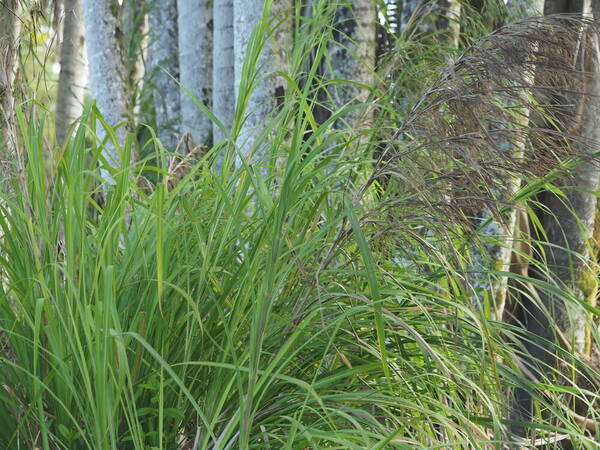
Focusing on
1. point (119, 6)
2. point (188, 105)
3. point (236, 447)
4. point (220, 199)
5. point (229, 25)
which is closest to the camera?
point (236, 447)

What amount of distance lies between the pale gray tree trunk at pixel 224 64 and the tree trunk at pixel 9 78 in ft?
8.90

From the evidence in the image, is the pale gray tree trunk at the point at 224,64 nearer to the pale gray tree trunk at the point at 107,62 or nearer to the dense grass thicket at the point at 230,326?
the pale gray tree trunk at the point at 107,62

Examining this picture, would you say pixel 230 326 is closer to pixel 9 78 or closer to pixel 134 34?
pixel 9 78

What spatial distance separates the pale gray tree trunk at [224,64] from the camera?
4.57 meters

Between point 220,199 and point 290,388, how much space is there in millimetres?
455

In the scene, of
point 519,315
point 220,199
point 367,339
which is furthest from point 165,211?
point 519,315

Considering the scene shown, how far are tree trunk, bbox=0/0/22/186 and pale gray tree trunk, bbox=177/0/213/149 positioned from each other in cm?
360

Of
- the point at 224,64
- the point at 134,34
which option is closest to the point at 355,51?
the point at 224,64

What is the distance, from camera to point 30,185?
1.72 metres

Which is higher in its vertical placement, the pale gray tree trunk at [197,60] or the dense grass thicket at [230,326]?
the pale gray tree trunk at [197,60]

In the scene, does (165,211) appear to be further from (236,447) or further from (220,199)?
(236,447)

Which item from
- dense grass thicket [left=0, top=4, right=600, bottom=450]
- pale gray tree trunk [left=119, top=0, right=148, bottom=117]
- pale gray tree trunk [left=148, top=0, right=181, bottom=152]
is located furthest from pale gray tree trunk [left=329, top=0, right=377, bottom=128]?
pale gray tree trunk [left=119, top=0, right=148, bottom=117]

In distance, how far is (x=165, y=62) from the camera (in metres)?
6.44

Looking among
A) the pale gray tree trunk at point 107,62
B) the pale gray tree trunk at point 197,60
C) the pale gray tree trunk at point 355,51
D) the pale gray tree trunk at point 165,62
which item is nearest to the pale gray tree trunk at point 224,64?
the pale gray tree trunk at point 107,62
